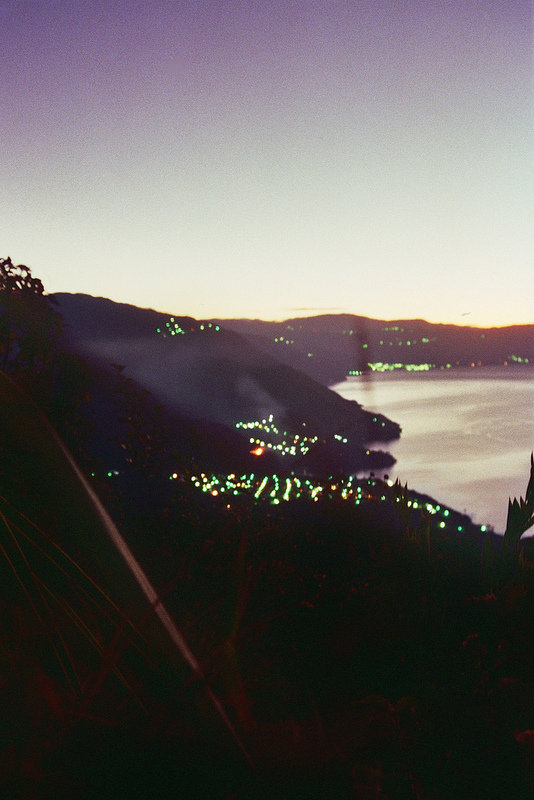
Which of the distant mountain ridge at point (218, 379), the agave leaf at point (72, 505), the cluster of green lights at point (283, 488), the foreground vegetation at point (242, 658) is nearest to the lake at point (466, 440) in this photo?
the distant mountain ridge at point (218, 379)

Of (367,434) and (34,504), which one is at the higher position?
(34,504)

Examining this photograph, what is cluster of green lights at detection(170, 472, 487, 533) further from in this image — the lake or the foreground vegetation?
the lake

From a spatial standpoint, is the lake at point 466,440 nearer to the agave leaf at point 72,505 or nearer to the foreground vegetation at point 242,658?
the foreground vegetation at point 242,658

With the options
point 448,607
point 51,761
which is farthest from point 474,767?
point 51,761

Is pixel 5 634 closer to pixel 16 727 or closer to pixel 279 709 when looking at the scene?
pixel 16 727

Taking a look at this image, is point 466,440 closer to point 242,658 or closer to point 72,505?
point 242,658

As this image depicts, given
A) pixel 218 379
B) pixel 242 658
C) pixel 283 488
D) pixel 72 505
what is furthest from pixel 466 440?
pixel 72 505
